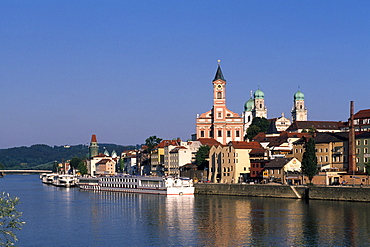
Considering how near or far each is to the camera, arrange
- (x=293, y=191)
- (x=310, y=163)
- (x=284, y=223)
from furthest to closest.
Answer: (x=310, y=163) → (x=293, y=191) → (x=284, y=223)

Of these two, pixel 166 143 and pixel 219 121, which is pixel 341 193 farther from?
pixel 166 143

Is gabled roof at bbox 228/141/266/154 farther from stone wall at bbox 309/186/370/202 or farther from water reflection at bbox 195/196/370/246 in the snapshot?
water reflection at bbox 195/196/370/246

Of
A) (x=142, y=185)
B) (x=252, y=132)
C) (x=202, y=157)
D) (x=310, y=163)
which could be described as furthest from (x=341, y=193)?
(x=252, y=132)

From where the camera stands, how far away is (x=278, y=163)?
357ft

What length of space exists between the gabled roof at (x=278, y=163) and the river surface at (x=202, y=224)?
15.9m

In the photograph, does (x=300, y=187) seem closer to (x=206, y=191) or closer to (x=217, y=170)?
(x=206, y=191)

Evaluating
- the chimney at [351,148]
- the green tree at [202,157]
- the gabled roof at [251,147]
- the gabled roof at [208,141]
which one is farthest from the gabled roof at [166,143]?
the chimney at [351,148]

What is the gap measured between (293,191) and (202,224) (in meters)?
31.8

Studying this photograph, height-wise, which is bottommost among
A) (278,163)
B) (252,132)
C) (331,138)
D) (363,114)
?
(278,163)

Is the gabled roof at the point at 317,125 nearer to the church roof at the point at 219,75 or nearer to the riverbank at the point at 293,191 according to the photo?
the church roof at the point at 219,75

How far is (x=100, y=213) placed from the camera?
7956cm

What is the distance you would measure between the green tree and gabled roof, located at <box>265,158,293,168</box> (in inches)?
987

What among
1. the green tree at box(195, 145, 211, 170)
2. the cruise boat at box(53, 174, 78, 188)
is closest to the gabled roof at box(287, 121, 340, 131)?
the green tree at box(195, 145, 211, 170)

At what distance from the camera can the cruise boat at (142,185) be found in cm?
11319
